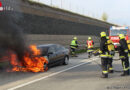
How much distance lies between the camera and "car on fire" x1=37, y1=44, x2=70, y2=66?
11.4 metres

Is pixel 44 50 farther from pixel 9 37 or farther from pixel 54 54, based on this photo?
pixel 9 37

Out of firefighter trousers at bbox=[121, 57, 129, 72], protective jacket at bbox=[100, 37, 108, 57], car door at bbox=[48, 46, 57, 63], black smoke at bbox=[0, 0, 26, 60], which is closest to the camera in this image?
protective jacket at bbox=[100, 37, 108, 57]

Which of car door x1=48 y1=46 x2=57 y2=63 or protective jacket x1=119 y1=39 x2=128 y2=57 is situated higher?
protective jacket x1=119 y1=39 x2=128 y2=57

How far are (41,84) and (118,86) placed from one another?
2.62m

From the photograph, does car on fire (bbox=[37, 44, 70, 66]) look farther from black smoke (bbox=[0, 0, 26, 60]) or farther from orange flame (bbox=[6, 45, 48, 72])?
black smoke (bbox=[0, 0, 26, 60])

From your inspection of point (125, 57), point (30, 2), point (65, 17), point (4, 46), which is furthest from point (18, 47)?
point (65, 17)

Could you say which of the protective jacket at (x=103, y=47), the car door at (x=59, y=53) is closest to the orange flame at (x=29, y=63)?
the car door at (x=59, y=53)

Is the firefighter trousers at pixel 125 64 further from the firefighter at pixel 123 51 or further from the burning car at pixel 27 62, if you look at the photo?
the burning car at pixel 27 62

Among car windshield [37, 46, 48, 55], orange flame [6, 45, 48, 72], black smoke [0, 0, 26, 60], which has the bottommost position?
orange flame [6, 45, 48, 72]

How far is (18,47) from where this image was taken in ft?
37.5

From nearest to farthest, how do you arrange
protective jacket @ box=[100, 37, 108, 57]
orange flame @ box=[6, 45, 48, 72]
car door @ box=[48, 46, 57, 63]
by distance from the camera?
protective jacket @ box=[100, 37, 108, 57], orange flame @ box=[6, 45, 48, 72], car door @ box=[48, 46, 57, 63]

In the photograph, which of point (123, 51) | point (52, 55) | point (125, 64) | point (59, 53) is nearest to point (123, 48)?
point (123, 51)

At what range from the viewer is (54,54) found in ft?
39.4

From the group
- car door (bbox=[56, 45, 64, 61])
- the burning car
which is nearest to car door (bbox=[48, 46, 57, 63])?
car door (bbox=[56, 45, 64, 61])
